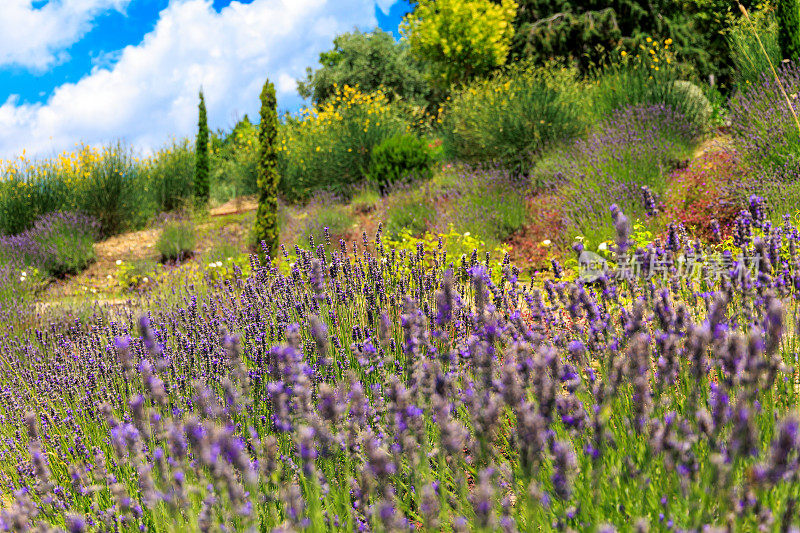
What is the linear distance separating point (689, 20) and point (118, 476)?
2182 cm

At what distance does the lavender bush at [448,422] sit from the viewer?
136cm

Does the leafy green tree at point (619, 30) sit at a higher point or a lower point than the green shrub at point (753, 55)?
higher

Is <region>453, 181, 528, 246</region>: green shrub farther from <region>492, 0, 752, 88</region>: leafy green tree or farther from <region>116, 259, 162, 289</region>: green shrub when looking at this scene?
<region>492, 0, 752, 88</region>: leafy green tree

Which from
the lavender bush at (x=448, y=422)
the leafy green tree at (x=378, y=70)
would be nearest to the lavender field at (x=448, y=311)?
the lavender bush at (x=448, y=422)

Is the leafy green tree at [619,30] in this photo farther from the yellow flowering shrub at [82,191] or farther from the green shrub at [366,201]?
the yellow flowering shrub at [82,191]

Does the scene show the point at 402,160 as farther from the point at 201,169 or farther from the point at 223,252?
the point at 201,169

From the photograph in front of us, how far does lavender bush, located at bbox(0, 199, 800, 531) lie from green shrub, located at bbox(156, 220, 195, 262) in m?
7.56

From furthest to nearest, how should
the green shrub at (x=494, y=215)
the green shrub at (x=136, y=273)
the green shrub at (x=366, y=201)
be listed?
1. the green shrub at (x=366, y=201)
2. the green shrub at (x=136, y=273)
3. the green shrub at (x=494, y=215)

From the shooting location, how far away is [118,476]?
2.59 meters

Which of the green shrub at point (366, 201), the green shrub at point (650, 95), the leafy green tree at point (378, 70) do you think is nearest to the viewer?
the green shrub at point (650, 95)

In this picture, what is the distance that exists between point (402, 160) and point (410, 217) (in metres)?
2.75

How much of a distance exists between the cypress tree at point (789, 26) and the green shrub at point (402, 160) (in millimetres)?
6480

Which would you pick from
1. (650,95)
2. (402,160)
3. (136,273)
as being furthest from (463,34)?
(136,273)

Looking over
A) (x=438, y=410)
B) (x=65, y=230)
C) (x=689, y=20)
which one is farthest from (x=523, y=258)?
(x=689, y=20)
